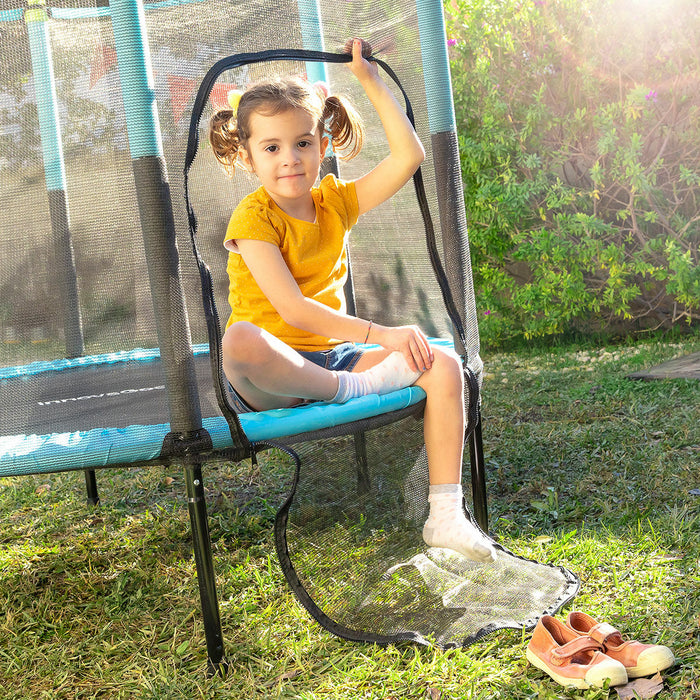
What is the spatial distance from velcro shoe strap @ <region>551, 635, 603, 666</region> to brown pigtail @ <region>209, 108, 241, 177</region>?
4.19 feet

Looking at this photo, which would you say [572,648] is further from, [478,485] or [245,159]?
[245,159]

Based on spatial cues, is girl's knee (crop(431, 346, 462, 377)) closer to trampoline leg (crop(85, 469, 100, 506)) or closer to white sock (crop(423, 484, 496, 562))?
white sock (crop(423, 484, 496, 562))

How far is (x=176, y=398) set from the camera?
1.47 metres


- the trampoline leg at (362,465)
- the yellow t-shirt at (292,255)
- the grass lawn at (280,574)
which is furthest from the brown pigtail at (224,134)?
the grass lawn at (280,574)

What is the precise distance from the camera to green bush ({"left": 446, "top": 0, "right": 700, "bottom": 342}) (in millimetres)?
4066

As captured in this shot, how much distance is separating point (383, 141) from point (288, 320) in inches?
25.2

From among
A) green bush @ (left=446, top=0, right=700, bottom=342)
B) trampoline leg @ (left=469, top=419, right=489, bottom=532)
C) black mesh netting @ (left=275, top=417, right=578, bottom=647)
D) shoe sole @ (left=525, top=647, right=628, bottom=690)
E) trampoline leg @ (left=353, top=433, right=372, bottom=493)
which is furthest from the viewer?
green bush @ (left=446, top=0, right=700, bottom=342)

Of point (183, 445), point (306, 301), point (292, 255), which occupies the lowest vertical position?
point (183, 445)

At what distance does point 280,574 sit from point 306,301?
28.1 inches

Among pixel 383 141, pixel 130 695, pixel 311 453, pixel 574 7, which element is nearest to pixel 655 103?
pixel 574 7

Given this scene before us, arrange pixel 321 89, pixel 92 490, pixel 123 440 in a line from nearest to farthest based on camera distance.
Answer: pixel 123 440 < pixel 321 89 < pixel 92 490

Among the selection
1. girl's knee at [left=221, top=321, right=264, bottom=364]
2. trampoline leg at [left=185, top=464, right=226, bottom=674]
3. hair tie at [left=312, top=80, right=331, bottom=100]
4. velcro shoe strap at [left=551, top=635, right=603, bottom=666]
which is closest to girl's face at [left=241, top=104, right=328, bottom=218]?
hair tie at [left=312, top=80, right=331, bottom=100]

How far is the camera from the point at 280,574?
2.00 m

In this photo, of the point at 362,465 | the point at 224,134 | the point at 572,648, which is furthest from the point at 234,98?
the point at 572,648
